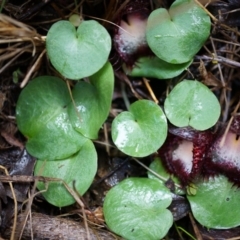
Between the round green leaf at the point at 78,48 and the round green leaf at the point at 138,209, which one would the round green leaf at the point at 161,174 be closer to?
the round green leaf at the point at 138,209

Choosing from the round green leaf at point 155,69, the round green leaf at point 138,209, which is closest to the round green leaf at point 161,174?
the round green leaf at point 138,209

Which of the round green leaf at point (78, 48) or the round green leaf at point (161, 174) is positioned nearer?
the round green leaf at point (78, 48)

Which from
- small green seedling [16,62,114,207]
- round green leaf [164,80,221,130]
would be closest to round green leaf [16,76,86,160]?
small green seedling [16,62,114,207]

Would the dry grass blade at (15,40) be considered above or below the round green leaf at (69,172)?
above

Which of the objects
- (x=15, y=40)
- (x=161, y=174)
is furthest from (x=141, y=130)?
(x=15, y=40)

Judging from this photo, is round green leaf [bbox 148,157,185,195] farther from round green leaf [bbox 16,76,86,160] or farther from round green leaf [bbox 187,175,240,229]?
round green leaf [bbox 16,76,86,160]

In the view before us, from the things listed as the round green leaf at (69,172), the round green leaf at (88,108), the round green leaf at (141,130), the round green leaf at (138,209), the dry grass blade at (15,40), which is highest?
the dry grass blade at (15,40)

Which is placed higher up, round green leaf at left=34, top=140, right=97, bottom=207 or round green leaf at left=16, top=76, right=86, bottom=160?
round green leaf at left=16, top=76, right=86, bottom=160
